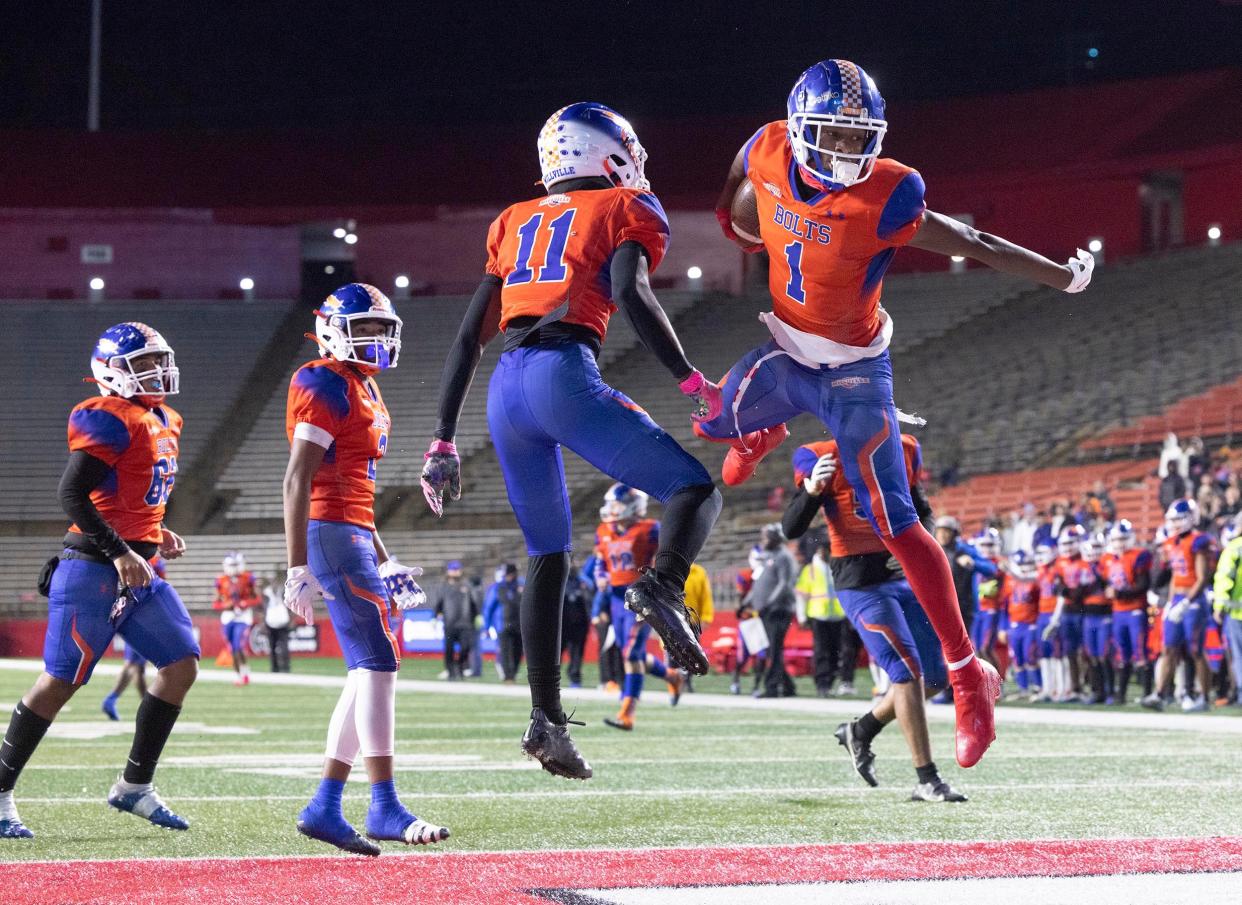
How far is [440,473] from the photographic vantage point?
5.17 meters

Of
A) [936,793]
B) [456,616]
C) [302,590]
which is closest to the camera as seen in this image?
[302,590]

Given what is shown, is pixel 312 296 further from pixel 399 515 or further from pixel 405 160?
pixel 399 515

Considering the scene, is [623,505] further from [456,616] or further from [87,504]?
[456,616]

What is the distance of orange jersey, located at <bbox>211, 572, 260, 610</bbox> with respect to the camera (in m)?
21.7

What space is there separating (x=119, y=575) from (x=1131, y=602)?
11.4 metres

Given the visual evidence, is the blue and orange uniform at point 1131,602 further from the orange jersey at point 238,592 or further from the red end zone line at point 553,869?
the orange jersey at point 238,592

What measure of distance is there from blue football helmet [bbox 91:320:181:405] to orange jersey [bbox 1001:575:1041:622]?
38.7ft

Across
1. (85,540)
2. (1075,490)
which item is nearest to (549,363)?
(85,540)

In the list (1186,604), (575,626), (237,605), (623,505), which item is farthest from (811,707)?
(237,605)

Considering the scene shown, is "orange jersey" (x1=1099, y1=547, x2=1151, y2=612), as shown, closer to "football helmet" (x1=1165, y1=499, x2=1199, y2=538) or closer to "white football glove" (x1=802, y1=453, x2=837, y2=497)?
"football helmet" (x1=1165, y1=499, x2=1199, y2=538)

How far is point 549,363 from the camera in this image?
16.3 ft

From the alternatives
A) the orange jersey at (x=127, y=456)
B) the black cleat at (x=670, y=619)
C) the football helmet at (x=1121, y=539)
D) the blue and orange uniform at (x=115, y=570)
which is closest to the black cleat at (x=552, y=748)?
the black cleat at (x=670, y=619)

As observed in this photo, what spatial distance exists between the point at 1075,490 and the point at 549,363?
69.1ft

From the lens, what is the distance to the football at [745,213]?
570cm
